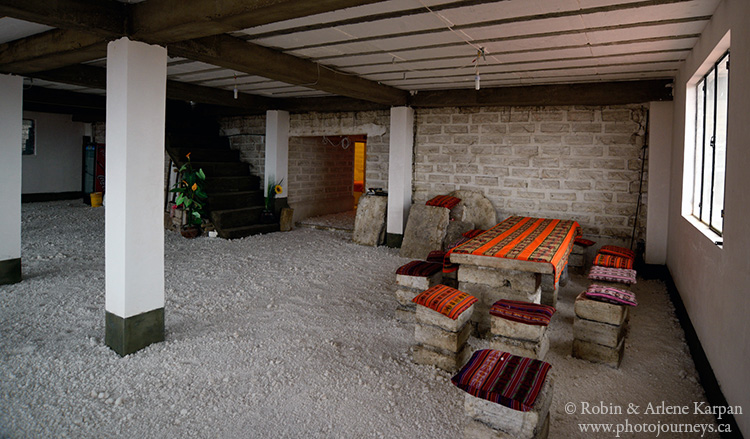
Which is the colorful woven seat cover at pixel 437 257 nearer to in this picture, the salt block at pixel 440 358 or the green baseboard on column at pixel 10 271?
the salt block at pixel 440 358

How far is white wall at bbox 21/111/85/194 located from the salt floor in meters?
7.66

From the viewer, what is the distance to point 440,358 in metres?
3.05

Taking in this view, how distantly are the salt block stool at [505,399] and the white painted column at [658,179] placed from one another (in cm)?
434

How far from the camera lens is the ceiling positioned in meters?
2.83

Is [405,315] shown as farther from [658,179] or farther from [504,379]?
[658,179]

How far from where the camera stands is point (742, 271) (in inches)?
88.0

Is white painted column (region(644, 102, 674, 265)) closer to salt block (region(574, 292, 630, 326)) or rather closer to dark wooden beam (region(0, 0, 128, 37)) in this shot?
salt block (region(574, 292, 630, 326))

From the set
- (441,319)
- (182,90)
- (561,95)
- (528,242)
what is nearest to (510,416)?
(441,319)

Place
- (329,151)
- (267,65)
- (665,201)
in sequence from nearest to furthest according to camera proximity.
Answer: (267,65)
(665,201)
(329,151)

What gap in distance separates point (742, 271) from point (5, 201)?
5.89 metres

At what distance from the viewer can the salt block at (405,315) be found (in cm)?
391

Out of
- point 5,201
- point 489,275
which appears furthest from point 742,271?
point 5,201

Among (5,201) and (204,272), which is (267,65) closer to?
(204,272)

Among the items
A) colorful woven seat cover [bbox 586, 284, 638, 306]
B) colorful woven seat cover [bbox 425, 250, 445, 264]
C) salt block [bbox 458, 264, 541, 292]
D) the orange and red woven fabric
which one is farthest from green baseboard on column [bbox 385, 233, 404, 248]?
colorful woven seat cover [bbox 586, 284, 638, 306]
